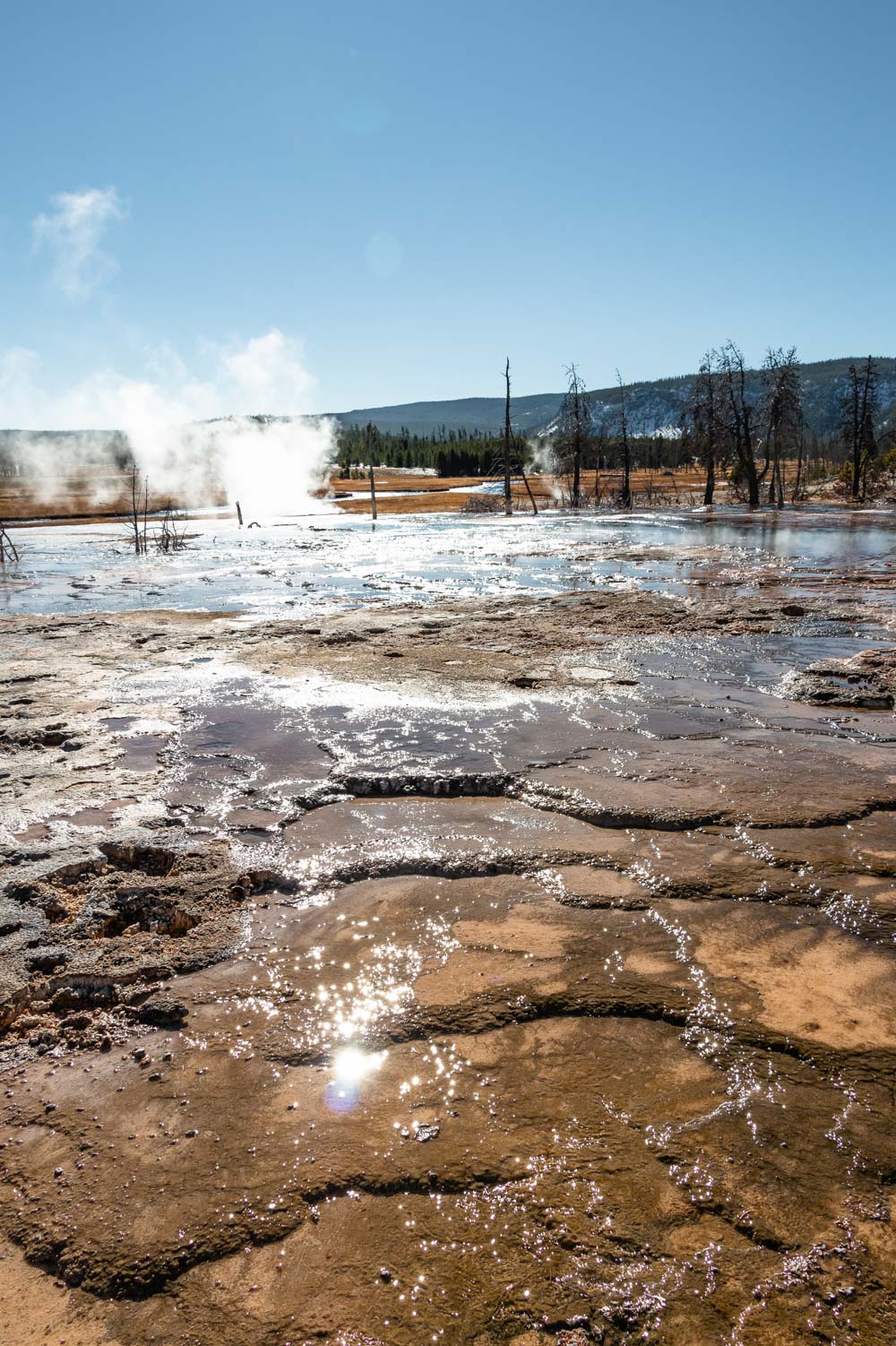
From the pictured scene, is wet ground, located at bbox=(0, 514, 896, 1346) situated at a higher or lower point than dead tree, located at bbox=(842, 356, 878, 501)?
lower

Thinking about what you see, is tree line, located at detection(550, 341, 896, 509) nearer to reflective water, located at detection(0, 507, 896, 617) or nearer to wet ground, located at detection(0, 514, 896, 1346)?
reflective water, located at detection(0, 507, 896, 617)

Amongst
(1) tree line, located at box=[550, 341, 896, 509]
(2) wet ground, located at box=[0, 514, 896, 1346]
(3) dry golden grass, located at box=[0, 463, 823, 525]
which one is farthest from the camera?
(3) dry golden grass, located at box=[0, 463, 823, 525]

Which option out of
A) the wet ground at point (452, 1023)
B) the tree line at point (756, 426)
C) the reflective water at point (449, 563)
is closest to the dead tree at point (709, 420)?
the tree line at point (756, 426)

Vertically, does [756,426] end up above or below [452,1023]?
above

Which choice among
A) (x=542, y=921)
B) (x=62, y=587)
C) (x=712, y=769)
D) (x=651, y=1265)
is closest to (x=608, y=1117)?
(x=651, y=1265)

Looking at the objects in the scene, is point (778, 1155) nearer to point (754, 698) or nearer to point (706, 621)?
point (754, 698)

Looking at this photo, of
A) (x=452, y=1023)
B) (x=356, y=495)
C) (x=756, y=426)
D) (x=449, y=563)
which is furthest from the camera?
(x=356, y=495)

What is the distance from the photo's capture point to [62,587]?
1655 centimetres

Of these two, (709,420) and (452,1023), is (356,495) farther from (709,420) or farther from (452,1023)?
(452,1023)

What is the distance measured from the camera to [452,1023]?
2.72 m

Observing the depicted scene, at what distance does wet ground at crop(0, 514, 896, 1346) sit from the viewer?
1858 millimetres

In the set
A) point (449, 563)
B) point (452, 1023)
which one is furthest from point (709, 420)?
point (452, 1023)

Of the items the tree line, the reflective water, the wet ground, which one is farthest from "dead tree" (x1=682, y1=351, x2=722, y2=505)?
the wet ground

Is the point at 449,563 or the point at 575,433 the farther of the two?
the point at 575,433
